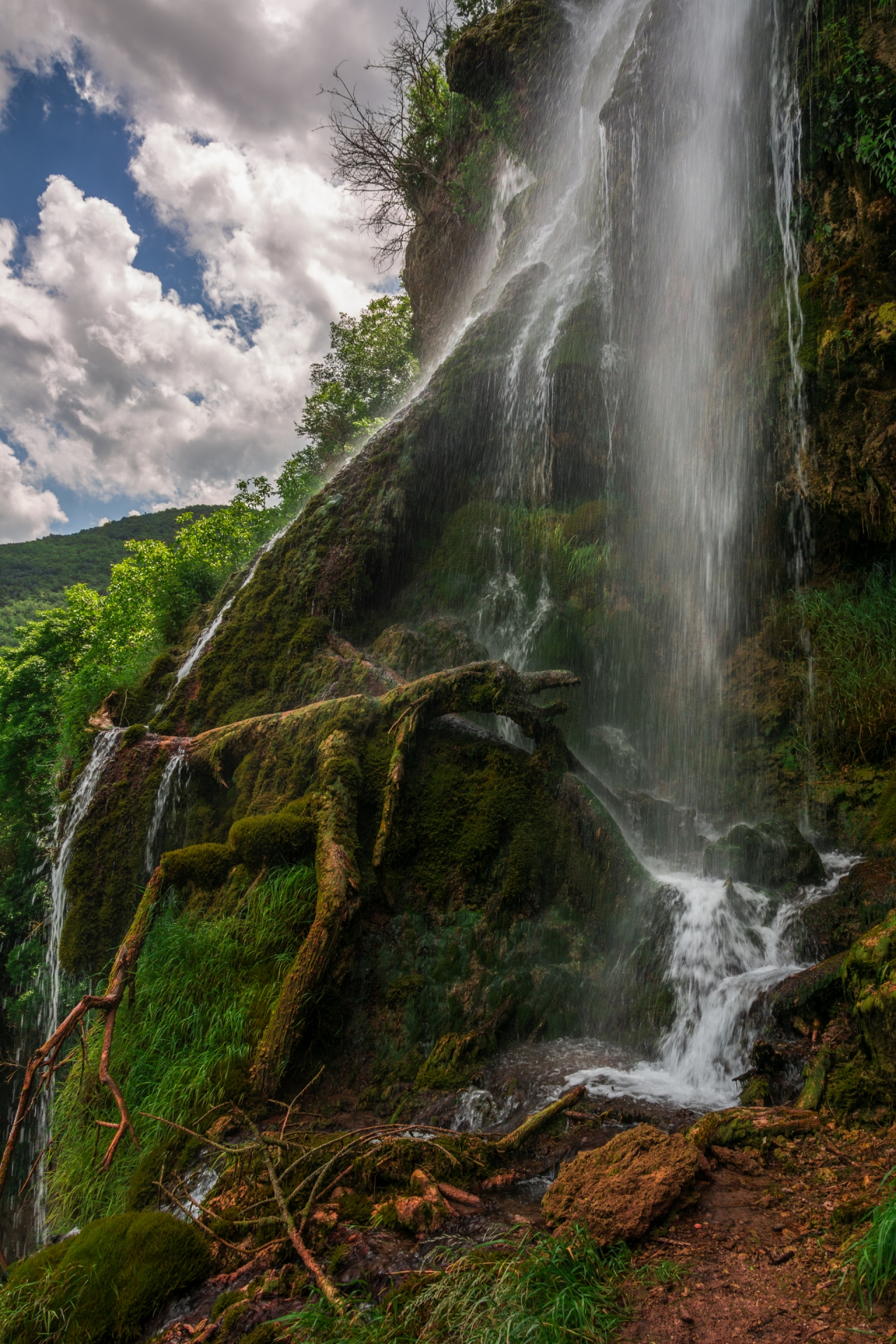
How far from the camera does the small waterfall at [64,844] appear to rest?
706 cm

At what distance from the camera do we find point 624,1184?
8.59ft

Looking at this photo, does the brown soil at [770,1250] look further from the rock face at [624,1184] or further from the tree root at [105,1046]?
the tree root at [105,1046]

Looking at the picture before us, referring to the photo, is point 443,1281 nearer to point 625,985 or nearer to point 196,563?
point 625,985

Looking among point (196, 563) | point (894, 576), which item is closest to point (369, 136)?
point (196, 563)

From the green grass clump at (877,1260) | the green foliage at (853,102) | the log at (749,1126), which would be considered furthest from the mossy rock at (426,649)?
the green grass clump at (877,1260)

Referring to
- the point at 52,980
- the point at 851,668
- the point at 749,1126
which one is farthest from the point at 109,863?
the point at 851,668

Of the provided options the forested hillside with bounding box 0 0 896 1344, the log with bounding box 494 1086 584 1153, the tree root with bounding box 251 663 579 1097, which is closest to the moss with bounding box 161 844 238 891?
the forested hillside with bounding box 0 0 896 1344

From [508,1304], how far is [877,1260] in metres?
1.10

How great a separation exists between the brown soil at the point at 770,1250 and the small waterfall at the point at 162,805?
5794 millimetres

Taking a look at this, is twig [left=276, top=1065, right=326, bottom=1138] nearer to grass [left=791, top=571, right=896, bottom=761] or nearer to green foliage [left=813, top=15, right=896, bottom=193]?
grass [left=791, top=571, right=896, bottom=761]

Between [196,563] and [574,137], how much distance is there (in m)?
12.4

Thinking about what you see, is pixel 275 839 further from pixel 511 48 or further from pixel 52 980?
pixel 511 48

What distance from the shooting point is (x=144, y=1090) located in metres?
4.46

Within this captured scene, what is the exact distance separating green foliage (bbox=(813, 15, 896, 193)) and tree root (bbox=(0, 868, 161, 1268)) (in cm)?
937
